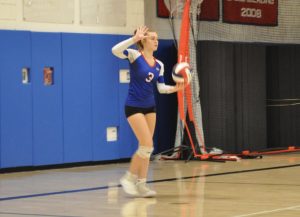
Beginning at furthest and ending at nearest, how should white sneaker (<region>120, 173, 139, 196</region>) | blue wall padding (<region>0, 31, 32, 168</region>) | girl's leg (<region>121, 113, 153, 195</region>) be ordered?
blue wall padding (<region>0, 31, 32, 168</region>) → white sneaker (<region>120, 173, 139, 196</region>) → girl's leg (<region>121, 113, 153, 195</region>)

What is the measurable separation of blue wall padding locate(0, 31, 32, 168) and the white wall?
27 centimetres

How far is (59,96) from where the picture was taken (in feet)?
48.5

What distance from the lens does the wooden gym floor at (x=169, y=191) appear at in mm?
8492

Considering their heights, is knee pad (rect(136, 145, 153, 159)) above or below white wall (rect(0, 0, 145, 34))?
below

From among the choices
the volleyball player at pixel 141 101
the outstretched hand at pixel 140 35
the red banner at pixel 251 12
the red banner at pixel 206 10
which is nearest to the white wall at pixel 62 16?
the red banner at pixel 206 10

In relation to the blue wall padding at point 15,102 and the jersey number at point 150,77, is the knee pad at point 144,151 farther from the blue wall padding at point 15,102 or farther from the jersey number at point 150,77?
the blue wall padding at point 15,102

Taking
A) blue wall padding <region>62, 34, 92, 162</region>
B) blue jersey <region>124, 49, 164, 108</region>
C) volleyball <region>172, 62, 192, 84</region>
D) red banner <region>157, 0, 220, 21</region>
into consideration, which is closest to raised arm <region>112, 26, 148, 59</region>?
blue jersey <region>124, 49, 164, 108</region>

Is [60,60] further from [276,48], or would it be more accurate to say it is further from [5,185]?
[276,48]

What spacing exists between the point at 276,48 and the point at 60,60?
6.54 meters

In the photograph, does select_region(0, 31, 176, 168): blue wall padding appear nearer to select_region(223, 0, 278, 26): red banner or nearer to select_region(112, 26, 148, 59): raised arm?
select_region(223, 0, 278, 26): red banner

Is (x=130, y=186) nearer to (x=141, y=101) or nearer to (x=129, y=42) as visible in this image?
(x=141, y=101)

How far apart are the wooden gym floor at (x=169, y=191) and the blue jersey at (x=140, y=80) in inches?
48.1

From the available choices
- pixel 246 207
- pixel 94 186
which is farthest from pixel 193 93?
pixel 246 207

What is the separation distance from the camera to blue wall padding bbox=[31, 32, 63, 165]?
47.3 ft
